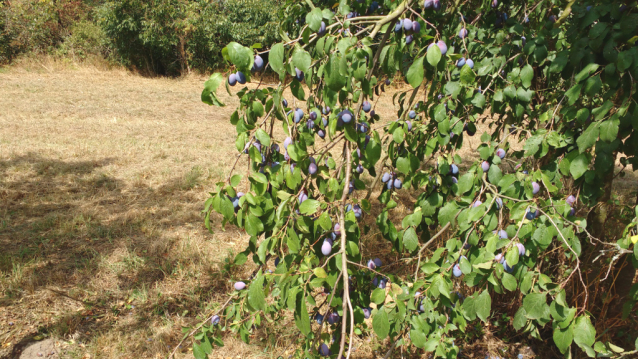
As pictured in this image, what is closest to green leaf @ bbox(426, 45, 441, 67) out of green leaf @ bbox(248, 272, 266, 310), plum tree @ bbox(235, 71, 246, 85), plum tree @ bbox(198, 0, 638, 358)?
plum tree @ bbox(198, 0, 638, 358)

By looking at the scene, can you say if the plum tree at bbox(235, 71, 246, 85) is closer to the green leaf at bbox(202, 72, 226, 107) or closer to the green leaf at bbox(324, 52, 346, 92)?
the green leaf at bbox(202, 72, 226, 107)

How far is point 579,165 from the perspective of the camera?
1209 mm

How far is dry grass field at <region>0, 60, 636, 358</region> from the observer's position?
227cm

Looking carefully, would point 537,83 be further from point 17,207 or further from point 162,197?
point 17,207

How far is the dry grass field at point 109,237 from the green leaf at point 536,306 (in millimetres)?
1347

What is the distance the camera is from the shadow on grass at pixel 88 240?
247 centimetres

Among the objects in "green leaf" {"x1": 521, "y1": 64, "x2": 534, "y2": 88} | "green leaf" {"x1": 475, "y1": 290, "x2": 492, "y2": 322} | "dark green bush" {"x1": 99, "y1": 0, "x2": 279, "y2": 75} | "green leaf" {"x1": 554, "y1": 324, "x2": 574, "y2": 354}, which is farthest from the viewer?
"dark green bush" {"x1": 99, "y1": 0, "x2": 279, "y2": 75}

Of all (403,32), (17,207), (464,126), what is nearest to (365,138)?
(403,32)

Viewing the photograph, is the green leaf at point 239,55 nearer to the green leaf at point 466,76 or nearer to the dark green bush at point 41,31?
the green leaf at point 466,76

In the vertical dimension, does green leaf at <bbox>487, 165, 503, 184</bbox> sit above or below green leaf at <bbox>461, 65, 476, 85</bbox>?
below

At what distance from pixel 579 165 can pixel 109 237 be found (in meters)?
3.07

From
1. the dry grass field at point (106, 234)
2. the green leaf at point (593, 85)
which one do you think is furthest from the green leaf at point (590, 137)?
the dry grass field at point (106, 234)

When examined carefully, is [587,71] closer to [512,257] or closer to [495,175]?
[495,175]

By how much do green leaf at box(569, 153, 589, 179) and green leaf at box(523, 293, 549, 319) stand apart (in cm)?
39
